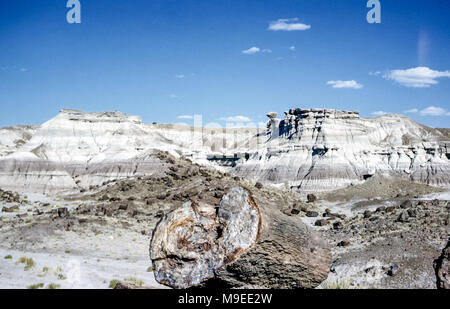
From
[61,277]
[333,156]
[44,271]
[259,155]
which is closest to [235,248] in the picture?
[61,277]

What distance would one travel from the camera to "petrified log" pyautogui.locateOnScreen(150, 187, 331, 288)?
7.84m

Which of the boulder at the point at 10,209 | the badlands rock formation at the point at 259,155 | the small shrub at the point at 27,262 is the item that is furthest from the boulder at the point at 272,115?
the small shrub at the point at 27,262

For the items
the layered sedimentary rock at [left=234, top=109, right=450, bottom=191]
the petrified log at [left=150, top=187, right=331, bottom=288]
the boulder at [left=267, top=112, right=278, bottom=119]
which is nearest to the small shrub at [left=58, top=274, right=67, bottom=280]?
the petrified log at [left=150, top=187, right=331, bottom=288]

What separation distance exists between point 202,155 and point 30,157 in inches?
1242

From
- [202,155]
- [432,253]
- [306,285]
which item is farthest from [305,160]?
[306,285]

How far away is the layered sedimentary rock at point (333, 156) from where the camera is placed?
58903 millimetres

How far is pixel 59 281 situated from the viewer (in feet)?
41.7

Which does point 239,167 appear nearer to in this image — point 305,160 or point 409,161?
point 305,160

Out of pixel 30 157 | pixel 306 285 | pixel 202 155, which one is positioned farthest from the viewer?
pixel 202 155

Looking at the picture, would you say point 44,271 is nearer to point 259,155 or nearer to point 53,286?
point 53,286

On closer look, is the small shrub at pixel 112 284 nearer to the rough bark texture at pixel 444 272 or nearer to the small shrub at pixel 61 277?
the small shrub at pixel 61 277

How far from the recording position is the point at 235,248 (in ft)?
25.6

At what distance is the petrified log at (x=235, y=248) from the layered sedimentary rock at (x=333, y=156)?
164 ft

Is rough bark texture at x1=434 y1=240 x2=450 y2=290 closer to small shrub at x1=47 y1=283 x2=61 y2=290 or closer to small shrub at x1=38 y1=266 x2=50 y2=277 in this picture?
small shrub at x1=47 y1=283 x2=61 y2=290
